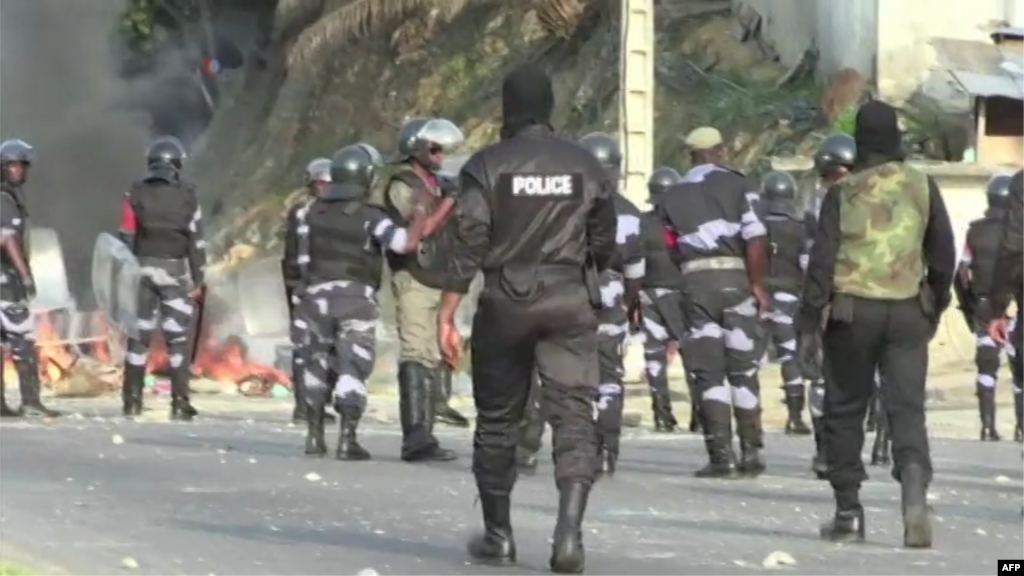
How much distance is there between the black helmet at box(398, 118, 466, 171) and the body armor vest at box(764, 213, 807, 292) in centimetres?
385

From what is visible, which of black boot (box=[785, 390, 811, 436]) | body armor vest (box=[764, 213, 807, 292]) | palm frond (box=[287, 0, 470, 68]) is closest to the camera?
body armor vest (box=[764, 213, 807, 292])

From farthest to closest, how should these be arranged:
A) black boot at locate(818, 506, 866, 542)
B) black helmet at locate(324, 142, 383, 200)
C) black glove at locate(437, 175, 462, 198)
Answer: black helmet at locate(324, 142, 383, 200) < black glove at locate(437, 175, 462, 198) < black boot at locate(818, 506, 866, 542)

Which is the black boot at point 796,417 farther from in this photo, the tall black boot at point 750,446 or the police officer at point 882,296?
the police officer at point 882,296

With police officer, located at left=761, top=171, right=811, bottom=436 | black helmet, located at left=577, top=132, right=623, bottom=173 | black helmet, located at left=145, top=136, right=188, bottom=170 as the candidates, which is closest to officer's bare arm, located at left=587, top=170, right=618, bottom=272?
black helmet, located at left=577, top=132, right=623, bottom=173

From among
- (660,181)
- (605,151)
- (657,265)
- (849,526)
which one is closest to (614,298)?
(605,151)

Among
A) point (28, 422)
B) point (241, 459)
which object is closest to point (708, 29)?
point (28, 422)

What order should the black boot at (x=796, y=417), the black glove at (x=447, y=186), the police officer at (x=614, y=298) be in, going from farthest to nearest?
the black boot at (x=796, y=417) < the black glove at (x=447, y=186) < the police officer at (x=614, y=298)

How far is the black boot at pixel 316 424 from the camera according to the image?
14.5 metres

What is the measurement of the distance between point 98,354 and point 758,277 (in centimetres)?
1444

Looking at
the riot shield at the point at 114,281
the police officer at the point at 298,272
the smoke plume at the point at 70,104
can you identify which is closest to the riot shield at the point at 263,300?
the riot shield at the point at 114,281

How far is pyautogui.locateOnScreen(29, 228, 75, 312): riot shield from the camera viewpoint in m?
27.9

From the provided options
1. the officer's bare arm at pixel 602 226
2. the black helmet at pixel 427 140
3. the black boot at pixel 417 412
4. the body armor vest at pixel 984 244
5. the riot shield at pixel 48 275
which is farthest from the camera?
the riot shield at pixel 48 275

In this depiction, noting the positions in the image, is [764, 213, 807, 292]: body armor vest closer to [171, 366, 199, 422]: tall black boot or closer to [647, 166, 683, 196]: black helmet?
[647, 166, 683, 196]: black helmet

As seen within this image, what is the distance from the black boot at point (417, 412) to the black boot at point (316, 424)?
0.67 meters
